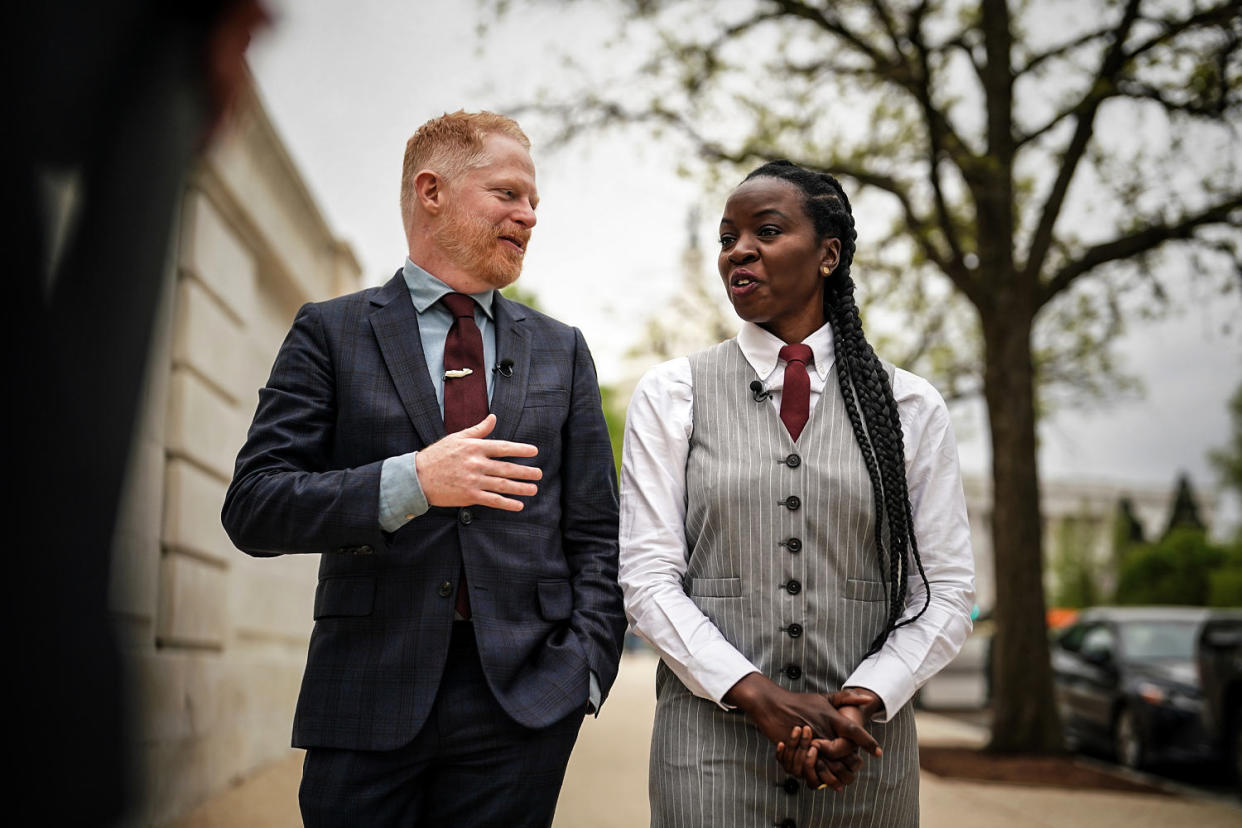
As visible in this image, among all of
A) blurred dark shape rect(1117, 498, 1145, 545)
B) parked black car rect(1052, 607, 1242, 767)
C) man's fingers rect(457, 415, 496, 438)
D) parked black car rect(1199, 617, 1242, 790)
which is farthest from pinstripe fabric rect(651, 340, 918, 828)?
blurred dark shape rect(1117, 498, 1145, 545)

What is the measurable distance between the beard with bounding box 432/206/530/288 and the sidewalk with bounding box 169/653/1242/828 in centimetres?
459

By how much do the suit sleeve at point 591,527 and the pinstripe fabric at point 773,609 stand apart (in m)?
0.18

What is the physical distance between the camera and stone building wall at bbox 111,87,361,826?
22.9 ft

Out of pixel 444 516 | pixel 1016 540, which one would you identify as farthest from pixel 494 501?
pixel 1016 540

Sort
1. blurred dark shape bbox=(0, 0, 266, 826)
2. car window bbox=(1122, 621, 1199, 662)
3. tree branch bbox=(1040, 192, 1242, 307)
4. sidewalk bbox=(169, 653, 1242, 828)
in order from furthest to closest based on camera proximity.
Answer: car window bbox=(1122, 621, 1199, 662) → tree branch bbox=(1040, 192, 1242, 307) → sidewalk bbox=(169, 653, 1242, 828) → blurred dark shape bbox=(0, 0, 266, 826)

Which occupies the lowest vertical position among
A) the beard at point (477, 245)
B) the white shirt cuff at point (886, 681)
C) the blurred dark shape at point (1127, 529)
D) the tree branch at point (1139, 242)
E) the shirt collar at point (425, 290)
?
the white shirt cuff at point (886, 681)

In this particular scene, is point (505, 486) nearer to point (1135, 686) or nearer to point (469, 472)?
point (469, 472)

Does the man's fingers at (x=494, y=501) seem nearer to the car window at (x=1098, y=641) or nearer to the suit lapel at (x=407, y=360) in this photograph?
the suit lapel at (x=407, y=360)

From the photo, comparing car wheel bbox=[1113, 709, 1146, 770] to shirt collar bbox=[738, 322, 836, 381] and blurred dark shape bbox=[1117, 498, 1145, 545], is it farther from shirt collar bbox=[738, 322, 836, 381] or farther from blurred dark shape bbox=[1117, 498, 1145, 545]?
blurred dark shape bbox=[1117, 498, 1145, 545]

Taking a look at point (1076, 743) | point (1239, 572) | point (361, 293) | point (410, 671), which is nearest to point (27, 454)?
point (410, 671)

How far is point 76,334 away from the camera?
0.98 meters

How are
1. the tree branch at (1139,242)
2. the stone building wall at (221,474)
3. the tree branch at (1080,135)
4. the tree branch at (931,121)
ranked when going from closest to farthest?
the stone building wall at (221,474), the tree branch at (1080,135), the tree branch at (931,121), the tree branch at (1139,242)

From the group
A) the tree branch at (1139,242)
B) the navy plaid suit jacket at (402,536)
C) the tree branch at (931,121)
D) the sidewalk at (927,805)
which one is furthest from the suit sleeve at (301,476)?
the tree branch at (1139,242)

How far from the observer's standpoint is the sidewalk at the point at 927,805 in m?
7.16
